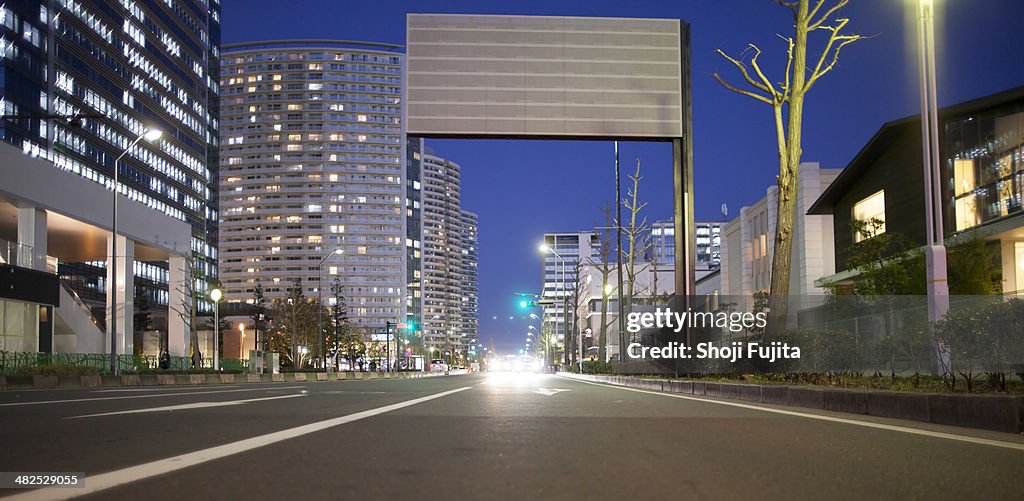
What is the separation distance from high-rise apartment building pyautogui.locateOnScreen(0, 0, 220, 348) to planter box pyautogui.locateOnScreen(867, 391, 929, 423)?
44.6 metres

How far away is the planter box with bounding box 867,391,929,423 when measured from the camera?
9.97 m

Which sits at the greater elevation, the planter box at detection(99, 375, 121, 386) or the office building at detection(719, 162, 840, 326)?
the office building at detection(719, 162, 840, 326)

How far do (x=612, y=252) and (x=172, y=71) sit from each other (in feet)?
255

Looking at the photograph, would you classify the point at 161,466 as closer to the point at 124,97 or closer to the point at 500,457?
the point at 500,457

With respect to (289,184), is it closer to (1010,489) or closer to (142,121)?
(142,121)

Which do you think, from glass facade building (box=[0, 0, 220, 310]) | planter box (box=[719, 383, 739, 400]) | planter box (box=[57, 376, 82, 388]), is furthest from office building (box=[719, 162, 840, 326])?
glass facade building (box=[0, 0, 220, 310])

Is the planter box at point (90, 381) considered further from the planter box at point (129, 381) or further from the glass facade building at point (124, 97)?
the glass facade building at point (124, 97)

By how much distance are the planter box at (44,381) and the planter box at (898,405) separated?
81.6 ft

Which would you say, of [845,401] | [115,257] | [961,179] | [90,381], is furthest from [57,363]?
[961,179]

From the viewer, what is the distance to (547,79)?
2522 cm

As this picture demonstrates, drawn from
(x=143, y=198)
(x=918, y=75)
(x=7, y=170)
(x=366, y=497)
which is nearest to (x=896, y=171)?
(x=918, y=75)

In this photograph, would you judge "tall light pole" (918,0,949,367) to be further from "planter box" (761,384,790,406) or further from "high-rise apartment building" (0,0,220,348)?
"high-rise apartment building" (0,0,220,348)

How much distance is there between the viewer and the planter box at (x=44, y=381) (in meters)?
26.7

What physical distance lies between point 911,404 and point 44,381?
26.0 meters
